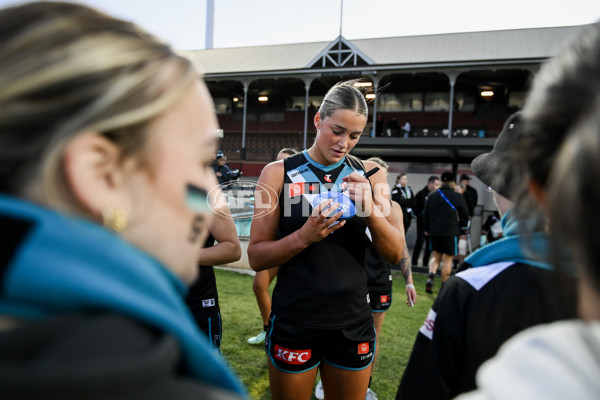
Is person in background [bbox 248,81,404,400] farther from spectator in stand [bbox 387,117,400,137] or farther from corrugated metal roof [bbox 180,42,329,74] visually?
corrugated metal roof [bbox 180,42,329,74]

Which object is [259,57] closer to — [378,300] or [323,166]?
[378,300]

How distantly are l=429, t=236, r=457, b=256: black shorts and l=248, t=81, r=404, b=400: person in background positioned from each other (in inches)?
233

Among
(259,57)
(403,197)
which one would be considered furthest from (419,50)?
(403,197)

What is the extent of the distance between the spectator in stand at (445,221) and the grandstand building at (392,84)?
732cm

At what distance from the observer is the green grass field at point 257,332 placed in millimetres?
3971

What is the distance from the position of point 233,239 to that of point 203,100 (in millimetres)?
2051

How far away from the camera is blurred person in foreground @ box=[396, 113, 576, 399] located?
1.23 metres

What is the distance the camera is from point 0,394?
413 millimetres

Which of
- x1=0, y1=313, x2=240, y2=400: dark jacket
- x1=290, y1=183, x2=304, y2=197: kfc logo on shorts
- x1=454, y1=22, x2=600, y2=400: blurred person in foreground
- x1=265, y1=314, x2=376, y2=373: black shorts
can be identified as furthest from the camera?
x1=290, y1=183, x2=304, y2=197: kfc logo on shorts

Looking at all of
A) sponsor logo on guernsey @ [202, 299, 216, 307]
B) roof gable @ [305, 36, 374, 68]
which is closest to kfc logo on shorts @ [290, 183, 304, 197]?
sponsor logo on guernsey @ [202, 299, 216, 307]

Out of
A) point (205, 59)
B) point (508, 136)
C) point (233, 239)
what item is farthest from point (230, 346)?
point (205, 59)

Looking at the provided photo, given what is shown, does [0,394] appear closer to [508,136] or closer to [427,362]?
[427,362]

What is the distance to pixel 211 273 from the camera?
2824 millimetres

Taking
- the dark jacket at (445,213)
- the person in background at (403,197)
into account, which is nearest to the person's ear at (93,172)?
the dark jacket at (445,213)
